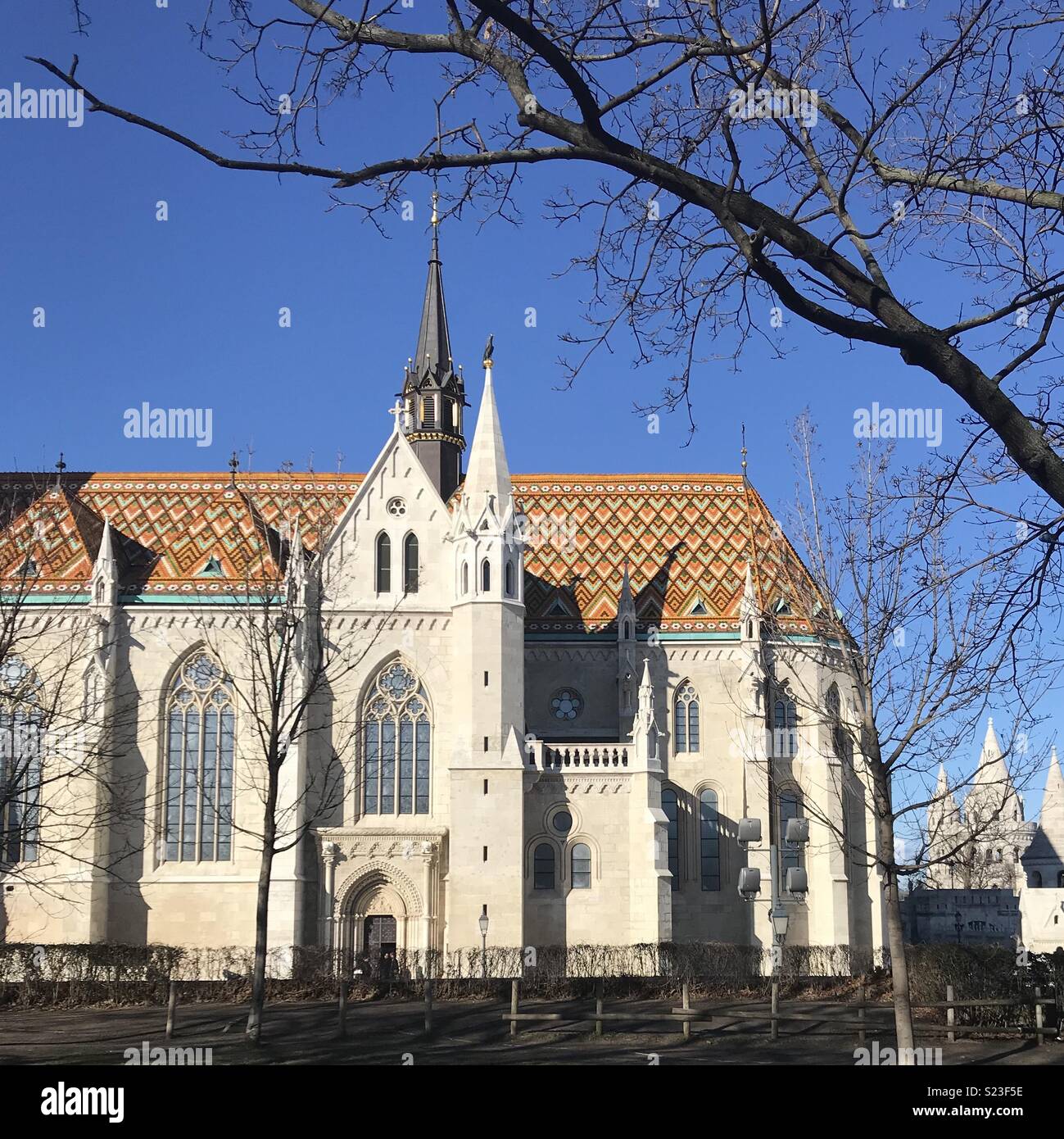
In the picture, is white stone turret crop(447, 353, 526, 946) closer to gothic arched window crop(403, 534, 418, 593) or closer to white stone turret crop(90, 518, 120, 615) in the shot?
gothic arched window crop(403, 534, 418, 593)

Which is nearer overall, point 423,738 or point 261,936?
point 261,936

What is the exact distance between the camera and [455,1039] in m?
25.7

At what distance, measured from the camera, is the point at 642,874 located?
Answer: 4338cm

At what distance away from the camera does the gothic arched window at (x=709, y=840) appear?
152 ft

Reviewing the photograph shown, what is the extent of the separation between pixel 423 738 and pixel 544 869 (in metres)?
5.50

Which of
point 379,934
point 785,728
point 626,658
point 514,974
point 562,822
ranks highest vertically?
point 626,658

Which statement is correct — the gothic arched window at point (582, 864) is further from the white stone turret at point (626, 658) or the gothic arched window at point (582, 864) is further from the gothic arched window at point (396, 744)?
the gothic arched window at point (396, 744)

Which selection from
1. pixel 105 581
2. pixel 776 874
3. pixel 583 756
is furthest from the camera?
pixel 105 581

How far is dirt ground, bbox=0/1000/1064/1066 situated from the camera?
2288 cm

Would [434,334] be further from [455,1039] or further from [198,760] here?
[455,1039]

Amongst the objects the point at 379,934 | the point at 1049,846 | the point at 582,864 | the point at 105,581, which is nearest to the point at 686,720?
the point at 582,864

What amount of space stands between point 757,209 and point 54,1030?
2390 cm

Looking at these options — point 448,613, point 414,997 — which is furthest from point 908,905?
point 414,997
